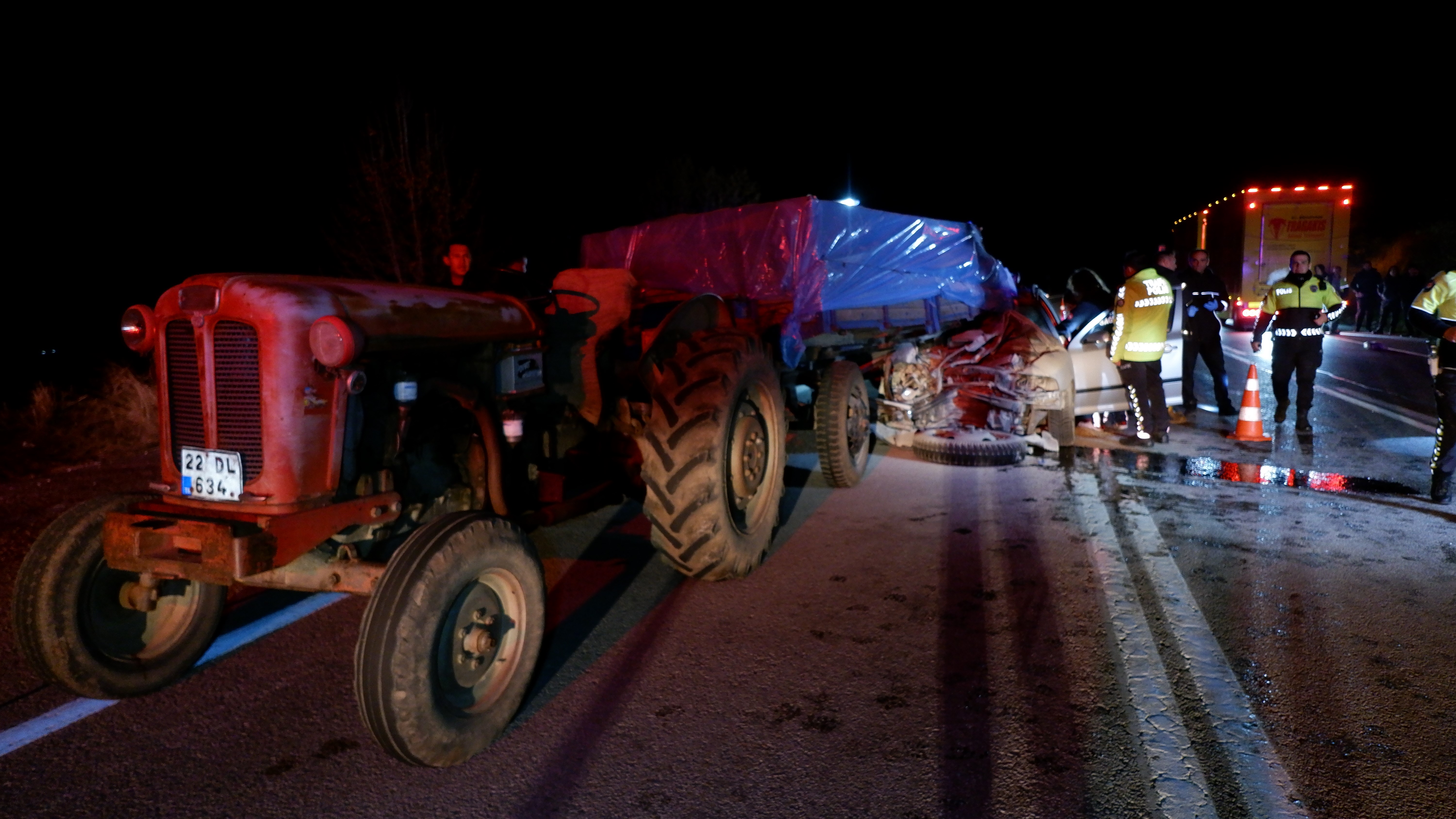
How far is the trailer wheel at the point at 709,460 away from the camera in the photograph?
4508 mm

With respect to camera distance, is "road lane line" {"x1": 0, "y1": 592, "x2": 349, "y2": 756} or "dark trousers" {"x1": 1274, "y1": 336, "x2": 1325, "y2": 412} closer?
"road lane line" {"x1": 0, "y1": 592, "x2": 349, "y2": 756}

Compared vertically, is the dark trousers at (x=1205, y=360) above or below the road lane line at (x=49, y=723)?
above

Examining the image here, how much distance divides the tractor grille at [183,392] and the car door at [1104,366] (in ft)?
25.5

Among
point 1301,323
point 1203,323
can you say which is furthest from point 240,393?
point 1203,323

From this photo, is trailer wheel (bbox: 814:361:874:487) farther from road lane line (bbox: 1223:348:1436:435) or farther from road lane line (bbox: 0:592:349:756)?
road lane line (bbox: 1223:348:1436:435)

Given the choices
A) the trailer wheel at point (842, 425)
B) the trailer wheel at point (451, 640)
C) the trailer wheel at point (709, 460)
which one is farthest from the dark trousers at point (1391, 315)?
the trailer wheel at point (451, 640)

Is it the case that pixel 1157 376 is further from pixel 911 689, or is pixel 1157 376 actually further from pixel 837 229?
pixel 911 689

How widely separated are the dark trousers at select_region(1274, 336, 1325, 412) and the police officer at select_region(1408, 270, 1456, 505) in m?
2.78

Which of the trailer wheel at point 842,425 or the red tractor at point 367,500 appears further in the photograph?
the trailer wheel at point 842,425

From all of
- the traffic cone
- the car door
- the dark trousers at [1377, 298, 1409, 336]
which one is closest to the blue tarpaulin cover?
the car door

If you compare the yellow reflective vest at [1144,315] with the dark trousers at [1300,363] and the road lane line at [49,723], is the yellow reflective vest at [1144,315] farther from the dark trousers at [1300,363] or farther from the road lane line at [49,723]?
the road lane line at [49,723]

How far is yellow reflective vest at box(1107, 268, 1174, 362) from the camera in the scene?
8.75 metres

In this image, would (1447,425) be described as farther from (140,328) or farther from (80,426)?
(80,426)

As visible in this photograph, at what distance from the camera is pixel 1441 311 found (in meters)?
6.41
